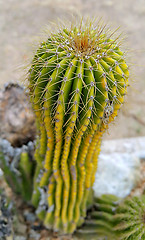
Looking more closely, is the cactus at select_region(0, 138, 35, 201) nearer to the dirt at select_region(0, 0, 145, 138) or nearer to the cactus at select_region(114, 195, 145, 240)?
the cactus at select_region(114, 195, 145, 240)

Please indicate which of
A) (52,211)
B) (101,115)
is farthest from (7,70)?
(101,115)

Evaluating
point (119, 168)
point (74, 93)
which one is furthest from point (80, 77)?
point (119, 168)

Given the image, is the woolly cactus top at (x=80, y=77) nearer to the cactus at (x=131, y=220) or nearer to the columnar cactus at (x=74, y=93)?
the columnar cactus at (x=74, y=93)

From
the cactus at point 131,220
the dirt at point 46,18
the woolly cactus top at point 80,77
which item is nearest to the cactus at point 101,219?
the cactus at point 131,220

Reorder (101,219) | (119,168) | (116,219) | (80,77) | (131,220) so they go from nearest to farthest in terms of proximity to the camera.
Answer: (80,77) < (131,220) < (116,219) < (101,219) < (119,168)

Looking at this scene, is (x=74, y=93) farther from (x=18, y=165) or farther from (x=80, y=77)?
(x=18, y=165)
